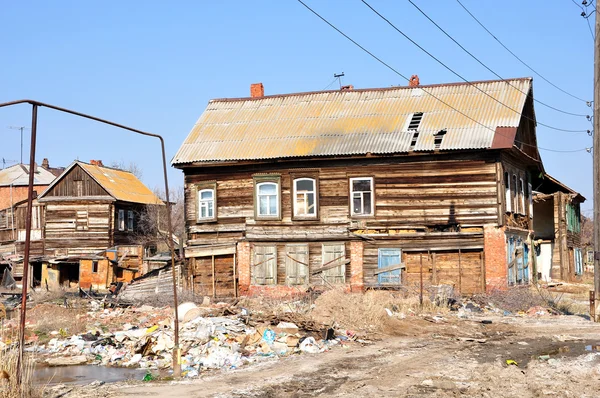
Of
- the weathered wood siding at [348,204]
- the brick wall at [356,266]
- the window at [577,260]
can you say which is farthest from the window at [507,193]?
the window at [577,260]

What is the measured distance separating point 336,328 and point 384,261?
31.2ft

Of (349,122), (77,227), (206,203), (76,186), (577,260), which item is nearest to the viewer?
(349,122)

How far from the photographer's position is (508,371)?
1269cm

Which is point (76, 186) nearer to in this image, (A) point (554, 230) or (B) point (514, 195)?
(B) point (514, 195)

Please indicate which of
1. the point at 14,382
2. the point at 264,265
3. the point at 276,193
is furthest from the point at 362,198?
the point at 14,382

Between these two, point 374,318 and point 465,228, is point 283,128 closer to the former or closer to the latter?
point 465,228

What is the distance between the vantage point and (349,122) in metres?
29.0

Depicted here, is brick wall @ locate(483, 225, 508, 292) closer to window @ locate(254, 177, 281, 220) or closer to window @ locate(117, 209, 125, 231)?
window @ locate(254, 177, 281, 220)

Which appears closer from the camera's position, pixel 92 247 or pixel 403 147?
pixel 403 147

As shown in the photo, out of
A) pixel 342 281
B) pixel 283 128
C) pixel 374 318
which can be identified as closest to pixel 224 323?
pixel 374 318

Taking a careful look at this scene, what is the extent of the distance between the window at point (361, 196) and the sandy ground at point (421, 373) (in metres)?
9.73

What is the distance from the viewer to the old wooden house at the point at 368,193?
26109 millimetres

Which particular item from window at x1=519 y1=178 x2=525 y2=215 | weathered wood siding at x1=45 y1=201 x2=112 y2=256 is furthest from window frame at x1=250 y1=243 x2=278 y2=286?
weathered wood siding at x1=45 y1=201 x2=112 y2=256

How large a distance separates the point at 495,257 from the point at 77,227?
1075 inches
